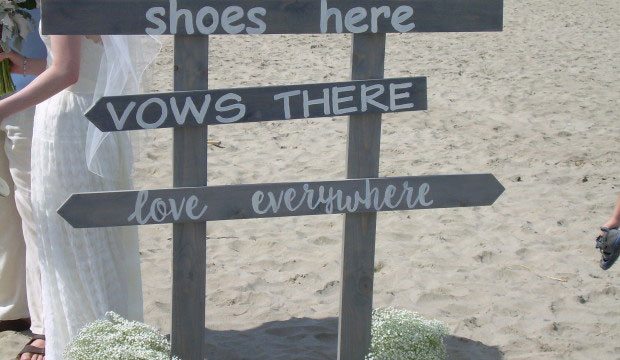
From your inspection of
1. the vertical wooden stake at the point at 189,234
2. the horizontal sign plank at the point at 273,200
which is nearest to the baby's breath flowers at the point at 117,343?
the vertical wooden stake at the point at 189,234

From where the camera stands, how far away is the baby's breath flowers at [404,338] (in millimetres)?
3705

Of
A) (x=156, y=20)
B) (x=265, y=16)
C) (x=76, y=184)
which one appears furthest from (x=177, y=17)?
(x=76, y=184)

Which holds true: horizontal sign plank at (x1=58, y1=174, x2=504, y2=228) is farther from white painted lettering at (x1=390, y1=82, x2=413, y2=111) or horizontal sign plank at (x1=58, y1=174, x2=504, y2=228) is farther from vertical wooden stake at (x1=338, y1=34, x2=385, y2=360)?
white painted lettering at (x1=390, y1=82, x2=413, y2=111)

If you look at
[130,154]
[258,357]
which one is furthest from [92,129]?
[258,357]

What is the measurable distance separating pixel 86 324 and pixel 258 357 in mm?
897

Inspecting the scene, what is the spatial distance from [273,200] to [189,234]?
33 cm

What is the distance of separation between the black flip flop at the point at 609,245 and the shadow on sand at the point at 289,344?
0.81m

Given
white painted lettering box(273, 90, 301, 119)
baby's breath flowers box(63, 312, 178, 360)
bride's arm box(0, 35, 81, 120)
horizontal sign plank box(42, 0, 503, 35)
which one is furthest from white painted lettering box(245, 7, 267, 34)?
baby's breath flowers box(63, 312, 178, 360)

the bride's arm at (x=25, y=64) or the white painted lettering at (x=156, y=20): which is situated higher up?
the white painted lettering at (x=156, y=20)

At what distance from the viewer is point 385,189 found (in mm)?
3480

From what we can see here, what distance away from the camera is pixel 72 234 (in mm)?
3785

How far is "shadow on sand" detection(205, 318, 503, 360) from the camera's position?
4.38 metres

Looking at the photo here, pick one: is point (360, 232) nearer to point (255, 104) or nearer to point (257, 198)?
point (257, 198)

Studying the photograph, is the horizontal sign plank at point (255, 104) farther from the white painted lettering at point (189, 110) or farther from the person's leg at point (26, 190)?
the person's leg at point (26, 190)
